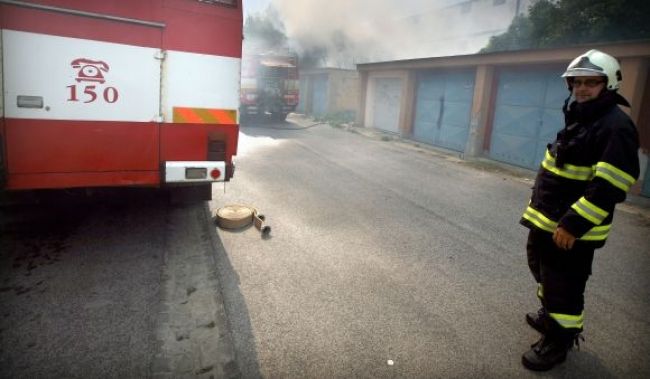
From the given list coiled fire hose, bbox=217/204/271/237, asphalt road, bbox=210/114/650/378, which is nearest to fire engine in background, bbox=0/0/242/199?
coiled fire hose, bbox=217/204/271/237

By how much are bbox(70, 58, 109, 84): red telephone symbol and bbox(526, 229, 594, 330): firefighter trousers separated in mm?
3635

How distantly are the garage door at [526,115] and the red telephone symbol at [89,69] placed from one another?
10.5 meters

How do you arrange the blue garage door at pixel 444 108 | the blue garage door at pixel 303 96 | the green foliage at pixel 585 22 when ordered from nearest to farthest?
1. the blue garage door at pixel 444 108
2. the green foliage at pixel 585 22
3. the blue garage door at pixel 303 96

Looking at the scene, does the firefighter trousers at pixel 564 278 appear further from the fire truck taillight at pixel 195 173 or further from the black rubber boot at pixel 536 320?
the fire truck taillight at pixel 195 173

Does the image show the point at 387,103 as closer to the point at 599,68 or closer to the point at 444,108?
the point at 444,108

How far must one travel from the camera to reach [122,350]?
8.64 feet

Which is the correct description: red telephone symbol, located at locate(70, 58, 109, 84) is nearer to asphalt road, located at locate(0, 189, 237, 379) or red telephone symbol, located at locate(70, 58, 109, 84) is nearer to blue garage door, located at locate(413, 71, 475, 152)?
asphalt road, located at locate(0, 189, 237, 379)

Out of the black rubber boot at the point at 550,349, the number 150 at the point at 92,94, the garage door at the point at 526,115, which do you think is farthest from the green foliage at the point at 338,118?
the black rubber boot at the point at 550,349

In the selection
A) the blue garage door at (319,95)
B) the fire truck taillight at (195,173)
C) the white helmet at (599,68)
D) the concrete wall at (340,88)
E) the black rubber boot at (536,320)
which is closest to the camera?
the white helmet at (599,68)

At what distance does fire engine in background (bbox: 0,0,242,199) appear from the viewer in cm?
329

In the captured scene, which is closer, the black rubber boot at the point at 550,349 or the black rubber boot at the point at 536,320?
the black rubber boot at the point at 550,349

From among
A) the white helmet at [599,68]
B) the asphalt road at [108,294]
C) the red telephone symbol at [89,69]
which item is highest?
the white helmet at [599,68]

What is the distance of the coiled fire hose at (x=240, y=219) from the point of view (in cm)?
501

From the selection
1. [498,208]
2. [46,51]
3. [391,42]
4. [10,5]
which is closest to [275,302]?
[46,51]
